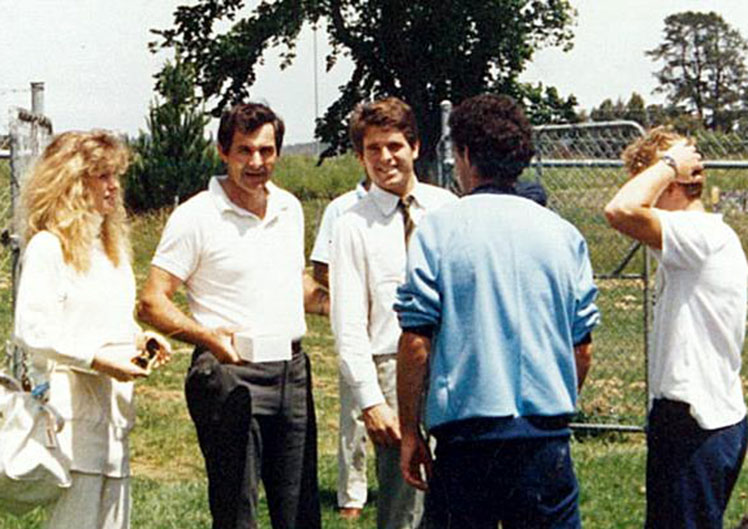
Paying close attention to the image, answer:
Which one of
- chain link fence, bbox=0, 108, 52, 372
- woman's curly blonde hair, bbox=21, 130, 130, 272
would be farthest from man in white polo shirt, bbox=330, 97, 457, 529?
chain link fence, bbox=0, 108, 52, 372

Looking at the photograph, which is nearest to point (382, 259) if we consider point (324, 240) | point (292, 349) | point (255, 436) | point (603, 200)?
point (292, 349)

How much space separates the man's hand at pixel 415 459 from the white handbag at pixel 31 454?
3.65ft

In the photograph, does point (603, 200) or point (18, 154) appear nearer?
point (18, 154)

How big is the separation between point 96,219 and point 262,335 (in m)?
0.70

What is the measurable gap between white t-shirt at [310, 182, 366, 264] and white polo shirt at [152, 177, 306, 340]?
4.89 feet

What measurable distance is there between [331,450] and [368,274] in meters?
4.48

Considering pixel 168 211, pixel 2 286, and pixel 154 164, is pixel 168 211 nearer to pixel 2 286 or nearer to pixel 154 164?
pixel 154 164

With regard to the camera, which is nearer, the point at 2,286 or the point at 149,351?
→ the point at 149,351

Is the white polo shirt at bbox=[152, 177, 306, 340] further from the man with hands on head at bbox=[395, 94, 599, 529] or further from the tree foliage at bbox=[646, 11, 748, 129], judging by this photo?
the tree foliage at bbox=[646, 11, 748, 129]

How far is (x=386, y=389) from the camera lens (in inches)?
197

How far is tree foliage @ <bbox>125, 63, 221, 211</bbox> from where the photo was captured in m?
31.9

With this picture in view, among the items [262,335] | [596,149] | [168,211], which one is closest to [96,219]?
[262,335]

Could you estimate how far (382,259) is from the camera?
192 inches

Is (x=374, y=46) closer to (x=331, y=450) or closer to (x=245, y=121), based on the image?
(x=331, y=450)
